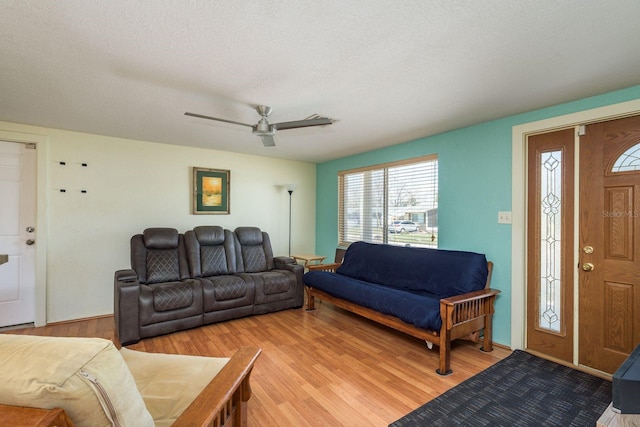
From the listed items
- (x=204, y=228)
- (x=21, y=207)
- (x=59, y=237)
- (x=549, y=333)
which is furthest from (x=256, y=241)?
(x=549, y=333)

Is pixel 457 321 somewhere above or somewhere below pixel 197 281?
below

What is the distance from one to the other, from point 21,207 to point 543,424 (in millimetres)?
5086

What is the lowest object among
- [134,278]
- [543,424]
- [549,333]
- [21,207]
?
[543,424]

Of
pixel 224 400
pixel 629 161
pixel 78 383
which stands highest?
pixel 629 161

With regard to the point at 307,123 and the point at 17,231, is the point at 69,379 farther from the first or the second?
the point at 17,231

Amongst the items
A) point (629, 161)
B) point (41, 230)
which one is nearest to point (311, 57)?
point (629, 161)

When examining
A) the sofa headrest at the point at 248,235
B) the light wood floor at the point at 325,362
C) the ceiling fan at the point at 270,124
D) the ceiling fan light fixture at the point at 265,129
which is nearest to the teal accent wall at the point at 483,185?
the light wood floor at the point at 325,362

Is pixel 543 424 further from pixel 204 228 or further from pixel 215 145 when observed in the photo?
pixel 215 145

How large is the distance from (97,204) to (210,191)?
1.36 metres

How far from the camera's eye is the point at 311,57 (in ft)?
6.09

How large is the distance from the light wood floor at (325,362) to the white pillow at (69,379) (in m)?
1.28

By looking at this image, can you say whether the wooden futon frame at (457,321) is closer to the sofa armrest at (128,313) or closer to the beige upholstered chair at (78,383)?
the beige upholstered chair at (78,383)

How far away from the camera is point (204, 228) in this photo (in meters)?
4.07

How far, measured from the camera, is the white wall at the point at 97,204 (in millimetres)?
3404
